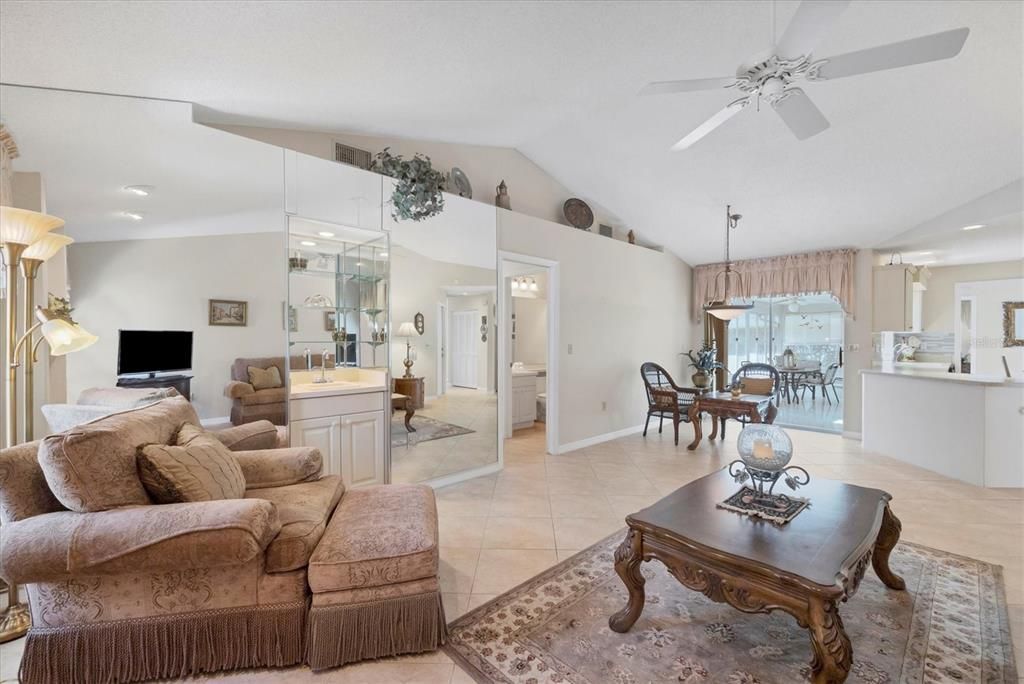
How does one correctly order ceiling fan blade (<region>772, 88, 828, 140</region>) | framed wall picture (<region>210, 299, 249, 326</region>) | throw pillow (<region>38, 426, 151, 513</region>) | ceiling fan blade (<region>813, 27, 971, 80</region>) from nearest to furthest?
throw pillow (<region>38, 426, 151, 513</region>) → ceiling fan blade (<region>813, 27, 971, 80</region>) → ceiling fan blade (<region>772, 88, 828, 140</region>) → framed wall picture (<region>210, 299, 249, 326</region>)

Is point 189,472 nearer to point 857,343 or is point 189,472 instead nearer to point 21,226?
point 21,226

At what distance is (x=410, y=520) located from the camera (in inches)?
74.5

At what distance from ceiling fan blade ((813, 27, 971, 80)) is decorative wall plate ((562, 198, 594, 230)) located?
3.20 meters

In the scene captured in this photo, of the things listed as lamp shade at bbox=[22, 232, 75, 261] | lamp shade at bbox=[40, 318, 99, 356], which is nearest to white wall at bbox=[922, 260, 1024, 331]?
lamp shade at bbox=[40, 318, 99, 356]

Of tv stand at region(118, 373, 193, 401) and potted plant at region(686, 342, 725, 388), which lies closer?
tv stand at region(118, 373, 193, 401)

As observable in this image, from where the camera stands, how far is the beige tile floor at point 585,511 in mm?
2064

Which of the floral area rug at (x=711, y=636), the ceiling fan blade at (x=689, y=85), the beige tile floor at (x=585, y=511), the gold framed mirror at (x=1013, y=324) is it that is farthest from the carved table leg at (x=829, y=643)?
the gold framed mirror at (x=1013, y=324)

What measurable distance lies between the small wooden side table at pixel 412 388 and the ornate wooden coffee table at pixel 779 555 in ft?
7.27

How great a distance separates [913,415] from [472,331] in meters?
4.35

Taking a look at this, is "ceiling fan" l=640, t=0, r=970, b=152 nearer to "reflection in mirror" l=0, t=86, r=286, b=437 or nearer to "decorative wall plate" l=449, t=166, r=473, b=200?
"decorative wall plate" l=449, t=166, r=473, b=200

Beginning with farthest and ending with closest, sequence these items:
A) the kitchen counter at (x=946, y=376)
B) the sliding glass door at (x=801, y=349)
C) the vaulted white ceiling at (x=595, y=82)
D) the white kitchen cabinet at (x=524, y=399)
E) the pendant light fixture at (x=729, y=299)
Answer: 1. the sliding glass door at (x=801, y=349)
2. the white kitchen cabinet at (x=524, y=399)
3. the pendant light fixture at (x=729, y=299)
4. the kitchen counter at (x=946, y=376)
5. the vaulted white ceiling at (x=595, y=82)

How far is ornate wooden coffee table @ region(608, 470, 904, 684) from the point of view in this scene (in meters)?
1.40

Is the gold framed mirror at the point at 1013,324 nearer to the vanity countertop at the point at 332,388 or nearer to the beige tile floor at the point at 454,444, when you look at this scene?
the beige tile floor at the point at 454,444

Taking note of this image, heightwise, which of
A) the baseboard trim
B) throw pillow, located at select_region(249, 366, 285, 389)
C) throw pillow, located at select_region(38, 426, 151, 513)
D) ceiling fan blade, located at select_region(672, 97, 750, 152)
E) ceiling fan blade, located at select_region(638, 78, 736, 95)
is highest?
ceiling fan blade, located at select_region(638, 78, 736, 95)
